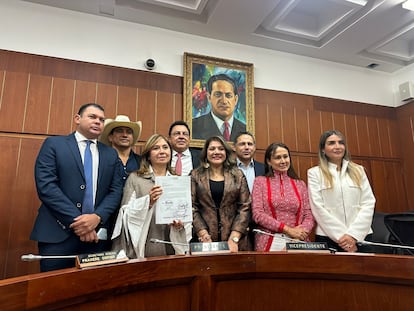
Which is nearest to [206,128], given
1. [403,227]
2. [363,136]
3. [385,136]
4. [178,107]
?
[178,107]

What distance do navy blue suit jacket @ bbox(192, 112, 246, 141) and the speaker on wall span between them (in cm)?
268

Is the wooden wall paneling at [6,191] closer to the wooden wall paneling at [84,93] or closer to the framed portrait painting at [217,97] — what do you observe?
the wooden wall paneling at [84,93]

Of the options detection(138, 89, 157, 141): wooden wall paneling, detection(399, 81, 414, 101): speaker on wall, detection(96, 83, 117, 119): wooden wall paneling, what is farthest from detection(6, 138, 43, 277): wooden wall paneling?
detection(399, 81, 414, 101): speaker on wall

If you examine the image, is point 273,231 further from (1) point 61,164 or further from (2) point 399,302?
(1) point 61,164

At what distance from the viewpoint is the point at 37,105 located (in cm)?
299

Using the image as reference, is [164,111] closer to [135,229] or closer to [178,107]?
[178,107]

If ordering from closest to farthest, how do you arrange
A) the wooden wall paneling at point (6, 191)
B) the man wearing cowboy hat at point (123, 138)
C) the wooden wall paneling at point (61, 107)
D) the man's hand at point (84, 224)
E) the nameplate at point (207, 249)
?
the nameplate at point (207, 249) < the man's hand at point (84, 224) < the man wearing cowboy hat at point (123, 138) < the wooden wall paneling at point (6, 191) < the wooden wall paneling at point (61, 107)

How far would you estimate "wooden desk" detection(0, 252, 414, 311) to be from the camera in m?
0.94

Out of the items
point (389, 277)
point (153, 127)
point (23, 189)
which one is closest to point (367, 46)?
point (153, 127)

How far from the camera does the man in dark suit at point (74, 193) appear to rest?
1688mm

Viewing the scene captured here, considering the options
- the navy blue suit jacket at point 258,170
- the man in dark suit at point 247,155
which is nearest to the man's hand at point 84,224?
the man in dark suit at point 247,155

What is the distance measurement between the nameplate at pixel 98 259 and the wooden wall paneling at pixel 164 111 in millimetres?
2476

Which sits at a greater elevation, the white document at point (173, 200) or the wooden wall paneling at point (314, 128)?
the wooden wall paneling at point (314, 128)

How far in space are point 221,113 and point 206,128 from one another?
10.5 inches
